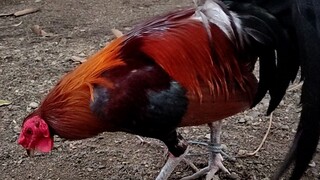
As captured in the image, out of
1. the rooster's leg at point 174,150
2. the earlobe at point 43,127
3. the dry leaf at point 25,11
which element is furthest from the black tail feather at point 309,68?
the dry leaf at point 25,11

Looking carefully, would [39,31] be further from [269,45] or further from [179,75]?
[269,45]

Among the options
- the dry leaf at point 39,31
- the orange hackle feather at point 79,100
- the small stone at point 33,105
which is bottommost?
the dry leaf at point 39,31

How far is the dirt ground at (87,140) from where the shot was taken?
3.79 metres

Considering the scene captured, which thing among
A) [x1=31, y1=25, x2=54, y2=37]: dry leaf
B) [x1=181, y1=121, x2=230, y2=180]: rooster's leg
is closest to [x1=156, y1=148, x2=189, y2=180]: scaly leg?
[x1=181, y1=121, x2=230, y2=180]: rooster's leg

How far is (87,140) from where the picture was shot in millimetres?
4066

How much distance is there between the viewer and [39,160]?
389cm

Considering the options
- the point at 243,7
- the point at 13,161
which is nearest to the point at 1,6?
the point at 13,161

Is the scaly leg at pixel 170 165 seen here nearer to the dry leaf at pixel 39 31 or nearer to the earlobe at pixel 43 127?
the earlobe at pixel 43 127

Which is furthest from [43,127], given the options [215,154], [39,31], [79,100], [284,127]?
[39,31]

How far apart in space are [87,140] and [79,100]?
957mm

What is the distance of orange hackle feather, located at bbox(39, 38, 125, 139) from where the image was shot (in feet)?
10.3

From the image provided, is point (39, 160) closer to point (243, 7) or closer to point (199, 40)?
point (199, 40)

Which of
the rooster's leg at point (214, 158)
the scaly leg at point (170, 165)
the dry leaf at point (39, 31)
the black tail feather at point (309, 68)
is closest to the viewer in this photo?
the black tail feather at point (309, 68)

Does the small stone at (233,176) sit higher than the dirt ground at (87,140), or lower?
higher
